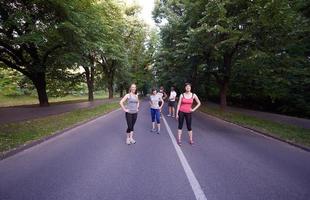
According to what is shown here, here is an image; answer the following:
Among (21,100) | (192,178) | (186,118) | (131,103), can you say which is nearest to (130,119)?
(131,103)

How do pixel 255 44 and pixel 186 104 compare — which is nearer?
pixel 186 104

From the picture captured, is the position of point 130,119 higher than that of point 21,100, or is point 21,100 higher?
point 130,119

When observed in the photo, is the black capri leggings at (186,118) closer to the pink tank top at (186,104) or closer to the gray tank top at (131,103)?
the pink tank top at (186,104)

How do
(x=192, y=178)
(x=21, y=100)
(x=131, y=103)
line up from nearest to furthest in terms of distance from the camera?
(x=192, y=178), (x=131, y=103), (x=21, y=100)

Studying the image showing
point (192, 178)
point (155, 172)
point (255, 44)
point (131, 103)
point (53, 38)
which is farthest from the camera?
point (53, 38)

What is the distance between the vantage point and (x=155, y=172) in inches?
227

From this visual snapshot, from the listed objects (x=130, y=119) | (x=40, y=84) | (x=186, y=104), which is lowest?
(x=130, y=119)

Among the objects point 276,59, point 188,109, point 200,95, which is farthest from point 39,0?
point 200,95

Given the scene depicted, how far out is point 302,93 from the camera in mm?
20109

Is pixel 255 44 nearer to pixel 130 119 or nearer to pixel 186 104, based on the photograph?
pixel 186 104

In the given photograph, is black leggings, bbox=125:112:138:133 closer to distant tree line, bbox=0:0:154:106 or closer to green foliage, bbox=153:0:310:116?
distant tree line, bbox=0:0:154:106

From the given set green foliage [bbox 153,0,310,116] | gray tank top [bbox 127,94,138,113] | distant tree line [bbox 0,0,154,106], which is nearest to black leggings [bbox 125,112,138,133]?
gray tank top [bbox 127,94,138,113]

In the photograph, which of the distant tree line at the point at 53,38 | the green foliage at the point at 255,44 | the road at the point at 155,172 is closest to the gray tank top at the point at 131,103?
the road at the point at 155,172

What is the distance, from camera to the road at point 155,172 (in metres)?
4.62
